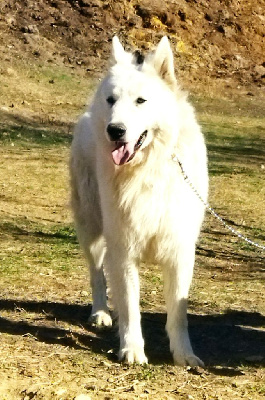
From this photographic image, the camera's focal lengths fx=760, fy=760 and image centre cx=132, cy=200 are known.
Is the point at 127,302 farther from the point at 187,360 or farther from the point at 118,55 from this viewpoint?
the point at 118,55

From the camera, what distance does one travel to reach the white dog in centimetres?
470

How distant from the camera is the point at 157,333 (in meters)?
5.65

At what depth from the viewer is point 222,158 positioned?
49.4ft

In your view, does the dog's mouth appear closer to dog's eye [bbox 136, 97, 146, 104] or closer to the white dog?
the white dog

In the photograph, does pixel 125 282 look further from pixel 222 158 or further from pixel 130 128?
pixel 222 158

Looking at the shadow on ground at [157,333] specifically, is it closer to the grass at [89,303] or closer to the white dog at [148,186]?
the grass at [89,303]

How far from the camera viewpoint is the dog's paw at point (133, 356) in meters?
4.73

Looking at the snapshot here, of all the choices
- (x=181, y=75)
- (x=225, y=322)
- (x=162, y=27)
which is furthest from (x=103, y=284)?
(x=162, y=27)

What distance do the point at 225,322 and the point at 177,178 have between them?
1643mm

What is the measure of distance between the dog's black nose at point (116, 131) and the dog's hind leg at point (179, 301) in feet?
2.76

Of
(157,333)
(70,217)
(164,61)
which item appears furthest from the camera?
(70,217)

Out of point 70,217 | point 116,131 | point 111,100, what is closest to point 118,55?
point 111,100

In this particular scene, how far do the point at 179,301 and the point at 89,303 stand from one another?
5.29 feet

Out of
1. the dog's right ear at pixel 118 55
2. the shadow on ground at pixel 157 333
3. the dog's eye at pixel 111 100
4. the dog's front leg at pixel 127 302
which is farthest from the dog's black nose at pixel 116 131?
the shadow on ground at pixel 157 333
